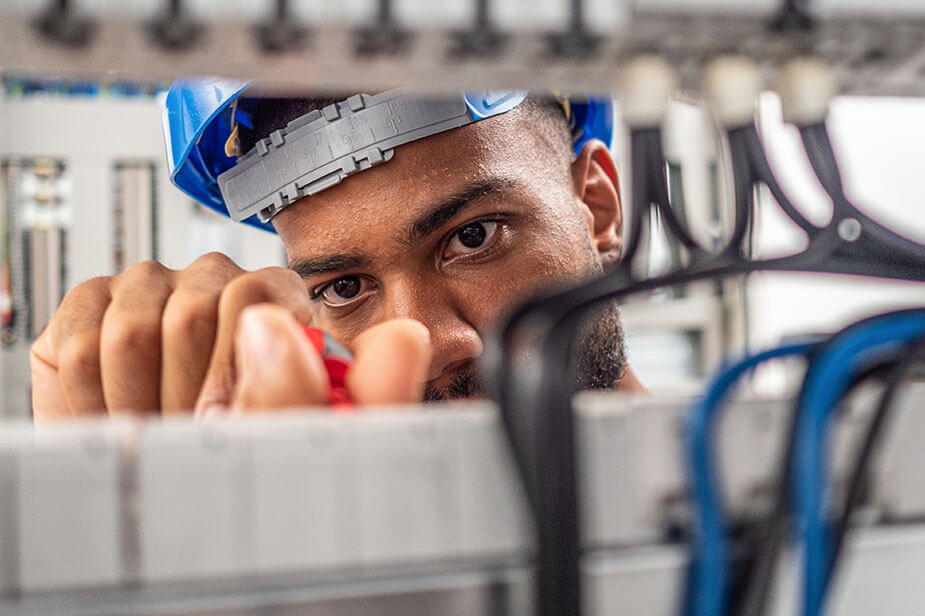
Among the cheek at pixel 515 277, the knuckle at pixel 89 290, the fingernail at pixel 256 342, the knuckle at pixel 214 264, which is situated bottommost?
the cheek at pixel 515 277

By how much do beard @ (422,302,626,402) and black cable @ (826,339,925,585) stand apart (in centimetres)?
51

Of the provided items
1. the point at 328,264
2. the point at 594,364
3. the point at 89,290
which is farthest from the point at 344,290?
the point at 89,290

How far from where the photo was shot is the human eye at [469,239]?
0.79 metres

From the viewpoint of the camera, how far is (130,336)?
337mm

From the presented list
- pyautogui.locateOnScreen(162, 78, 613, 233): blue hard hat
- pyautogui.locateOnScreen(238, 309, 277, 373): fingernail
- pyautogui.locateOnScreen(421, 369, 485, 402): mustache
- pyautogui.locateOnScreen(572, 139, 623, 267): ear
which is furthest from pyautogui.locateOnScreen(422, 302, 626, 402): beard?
pyautogui.locateOnScreen(238, 309, 277, 373): fingernail

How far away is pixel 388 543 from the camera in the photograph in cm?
22

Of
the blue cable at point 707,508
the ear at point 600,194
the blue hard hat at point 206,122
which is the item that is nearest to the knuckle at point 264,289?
the blue cable at point 707,508

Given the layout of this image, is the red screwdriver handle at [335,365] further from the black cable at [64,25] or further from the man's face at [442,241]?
the man's face at [442,241]

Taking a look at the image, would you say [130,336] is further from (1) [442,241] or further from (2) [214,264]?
(1) [442,241]

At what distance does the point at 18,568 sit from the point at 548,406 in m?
0.17

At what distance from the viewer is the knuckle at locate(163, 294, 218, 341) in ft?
1.08

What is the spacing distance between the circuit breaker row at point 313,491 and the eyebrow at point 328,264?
0.56 meters

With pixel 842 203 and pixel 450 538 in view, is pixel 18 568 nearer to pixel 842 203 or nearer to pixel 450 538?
pixel 450 538

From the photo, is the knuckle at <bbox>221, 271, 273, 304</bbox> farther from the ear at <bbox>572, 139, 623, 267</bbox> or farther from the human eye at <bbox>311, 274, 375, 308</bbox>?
the ear at <bbox>572, 139, 623, 267</bbox>
